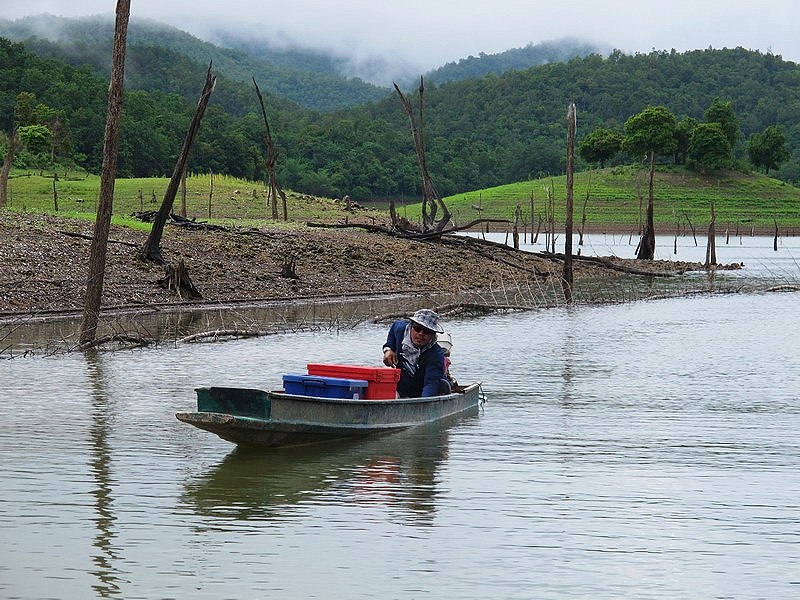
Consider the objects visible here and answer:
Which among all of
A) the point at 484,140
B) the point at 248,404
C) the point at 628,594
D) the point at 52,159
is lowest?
the point at 628,594

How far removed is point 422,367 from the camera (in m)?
15.0

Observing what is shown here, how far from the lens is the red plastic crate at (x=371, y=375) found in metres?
13.6

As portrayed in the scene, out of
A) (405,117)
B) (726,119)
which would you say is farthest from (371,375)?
(405,117)

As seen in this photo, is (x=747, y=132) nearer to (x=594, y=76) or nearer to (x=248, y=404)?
(x=594, y=76)

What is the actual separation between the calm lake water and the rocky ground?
22.7 ft

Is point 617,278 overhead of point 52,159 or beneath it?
beneath

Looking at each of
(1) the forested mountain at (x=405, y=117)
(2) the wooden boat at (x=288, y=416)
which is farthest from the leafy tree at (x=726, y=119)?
(2) the wooden boat at (x=288, y=416)

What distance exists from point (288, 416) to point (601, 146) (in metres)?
115

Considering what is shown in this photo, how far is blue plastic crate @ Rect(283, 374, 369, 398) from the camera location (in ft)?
44.0

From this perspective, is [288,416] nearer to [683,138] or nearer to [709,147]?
[709,147]

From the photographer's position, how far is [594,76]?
171 metres

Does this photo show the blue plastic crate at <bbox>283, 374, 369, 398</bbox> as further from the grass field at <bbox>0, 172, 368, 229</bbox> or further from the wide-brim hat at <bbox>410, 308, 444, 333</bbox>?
the grass field at <bbox>0, 172, 368, 229</bbox>

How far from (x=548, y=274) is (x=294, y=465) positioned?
32.6m

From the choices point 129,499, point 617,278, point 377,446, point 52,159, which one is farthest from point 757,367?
point 52,159
